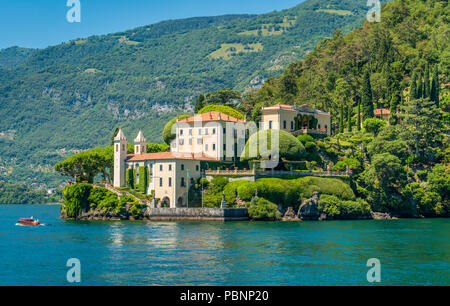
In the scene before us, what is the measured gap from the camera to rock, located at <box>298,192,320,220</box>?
90.6 meters

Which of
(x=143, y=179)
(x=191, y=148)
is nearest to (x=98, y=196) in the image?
(x=143, y=179)

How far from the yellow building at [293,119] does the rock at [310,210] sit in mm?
19373

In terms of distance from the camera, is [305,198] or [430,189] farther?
[430,189]

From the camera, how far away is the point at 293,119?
109m

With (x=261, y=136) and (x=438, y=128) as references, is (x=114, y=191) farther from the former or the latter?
(x=438, y=128)

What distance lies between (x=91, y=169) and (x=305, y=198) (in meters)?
36.9

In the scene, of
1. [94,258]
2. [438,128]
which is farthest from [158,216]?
[438,128]

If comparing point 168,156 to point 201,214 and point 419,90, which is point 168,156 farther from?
point 419,90

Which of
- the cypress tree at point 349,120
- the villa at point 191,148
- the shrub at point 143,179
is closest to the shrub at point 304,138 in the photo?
the villa at point 191,148

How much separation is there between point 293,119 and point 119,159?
1199 inches

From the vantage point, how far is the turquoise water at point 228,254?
44750 millimetres

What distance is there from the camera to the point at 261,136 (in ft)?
316

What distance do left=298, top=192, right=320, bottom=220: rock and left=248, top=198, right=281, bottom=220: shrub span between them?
13.4 feet

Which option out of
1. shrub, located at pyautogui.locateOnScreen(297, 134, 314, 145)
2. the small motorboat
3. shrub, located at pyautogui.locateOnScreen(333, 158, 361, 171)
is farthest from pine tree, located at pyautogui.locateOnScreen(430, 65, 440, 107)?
the small motorboat
